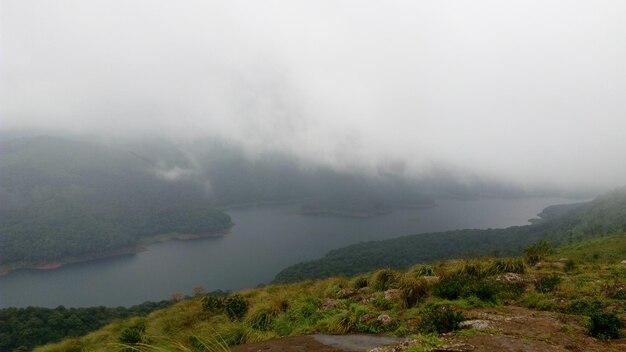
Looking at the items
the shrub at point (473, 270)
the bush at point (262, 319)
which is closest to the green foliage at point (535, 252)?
the shrub at point (473, 270)

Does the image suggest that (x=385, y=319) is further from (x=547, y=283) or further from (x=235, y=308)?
(x=235, y=308)

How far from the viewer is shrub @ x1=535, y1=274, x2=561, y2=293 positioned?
11.4 metres

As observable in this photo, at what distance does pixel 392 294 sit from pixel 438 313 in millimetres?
3915

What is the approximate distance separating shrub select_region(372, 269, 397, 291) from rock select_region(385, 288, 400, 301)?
2.35ft

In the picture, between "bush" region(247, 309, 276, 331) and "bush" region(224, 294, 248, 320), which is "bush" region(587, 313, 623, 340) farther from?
"bush" region(224, 294, 248, 320)

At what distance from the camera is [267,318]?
474 inches

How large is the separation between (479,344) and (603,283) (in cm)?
737

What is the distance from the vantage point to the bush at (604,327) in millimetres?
7539

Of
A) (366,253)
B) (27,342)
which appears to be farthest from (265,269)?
(27,342)

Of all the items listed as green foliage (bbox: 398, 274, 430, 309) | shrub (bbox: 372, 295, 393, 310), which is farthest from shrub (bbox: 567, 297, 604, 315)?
shrub (bbox: 372, 295, 393, 310)

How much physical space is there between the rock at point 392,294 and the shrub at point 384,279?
2.35 feet

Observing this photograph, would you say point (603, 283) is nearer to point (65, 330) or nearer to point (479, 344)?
point (479, 344)

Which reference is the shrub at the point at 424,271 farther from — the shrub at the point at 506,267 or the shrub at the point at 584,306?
the shrub at the point at 584,306

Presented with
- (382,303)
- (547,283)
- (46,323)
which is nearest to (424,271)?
(382,303)
